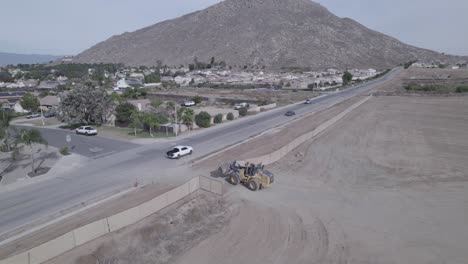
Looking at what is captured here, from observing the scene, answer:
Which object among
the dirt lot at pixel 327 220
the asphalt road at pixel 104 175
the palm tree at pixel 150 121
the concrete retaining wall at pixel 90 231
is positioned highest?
the palm tree at pixel 150 121

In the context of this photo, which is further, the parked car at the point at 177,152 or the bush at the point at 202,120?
the bush at the point at 202,120

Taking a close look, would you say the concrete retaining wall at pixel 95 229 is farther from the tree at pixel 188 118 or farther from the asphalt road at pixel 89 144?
the tree at pixel 188 118

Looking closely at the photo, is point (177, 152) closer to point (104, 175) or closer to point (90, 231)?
point (104, 175)

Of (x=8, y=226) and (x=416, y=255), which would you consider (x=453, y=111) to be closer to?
(x=416, y=255)

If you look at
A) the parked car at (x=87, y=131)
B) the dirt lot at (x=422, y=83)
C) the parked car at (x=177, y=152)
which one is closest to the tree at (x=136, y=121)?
the parked car at (x=87, y=131)

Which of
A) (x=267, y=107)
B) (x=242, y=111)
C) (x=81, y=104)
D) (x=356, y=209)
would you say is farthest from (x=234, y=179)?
(x=267, y=107)

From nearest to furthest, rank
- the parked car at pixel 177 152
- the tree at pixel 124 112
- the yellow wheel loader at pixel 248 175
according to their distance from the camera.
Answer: the yellow wheel loader at pixel 248 175 → the parked car at pixel 177 152 → the tree at pixel 124 112
